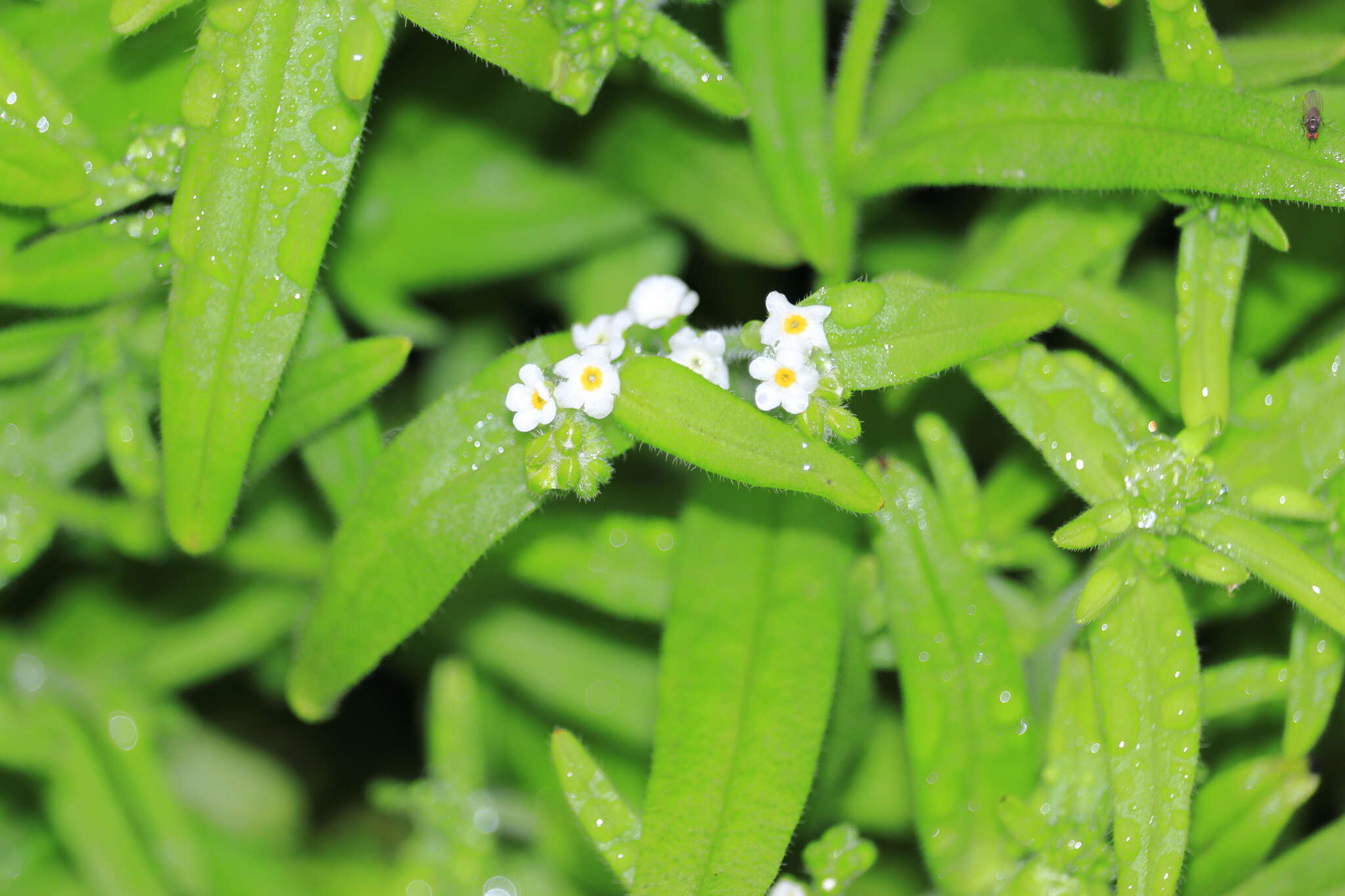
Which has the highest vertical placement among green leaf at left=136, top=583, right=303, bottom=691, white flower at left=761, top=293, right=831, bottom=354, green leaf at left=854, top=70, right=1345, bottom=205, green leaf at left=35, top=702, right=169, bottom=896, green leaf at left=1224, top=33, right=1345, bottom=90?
green leaf at left=1224, top=33, right=1345, bottom=90

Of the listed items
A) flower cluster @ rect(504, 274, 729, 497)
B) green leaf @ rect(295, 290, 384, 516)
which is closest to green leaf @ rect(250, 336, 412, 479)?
green leaf @ rect(295, 290, 384, 516)

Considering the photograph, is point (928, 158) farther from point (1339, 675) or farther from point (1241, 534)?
point (1339, 675)

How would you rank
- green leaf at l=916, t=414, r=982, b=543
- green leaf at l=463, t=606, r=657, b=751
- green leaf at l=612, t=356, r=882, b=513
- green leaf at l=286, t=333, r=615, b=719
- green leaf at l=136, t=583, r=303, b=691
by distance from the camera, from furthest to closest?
green leaf at l=136, t=583, r=303, b=691 → green leaf at l=463, t=606, r=657, b=751 → green leaf at l=916, t=414, r=982, b=543 → green leaf at l=286, t=333, r=615, b=719 → green leaf at l=612, t=356, r=882, b=513

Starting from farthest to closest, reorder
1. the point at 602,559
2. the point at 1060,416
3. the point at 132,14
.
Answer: the point at 602,559, the point at 1060,416, the point at 132,14

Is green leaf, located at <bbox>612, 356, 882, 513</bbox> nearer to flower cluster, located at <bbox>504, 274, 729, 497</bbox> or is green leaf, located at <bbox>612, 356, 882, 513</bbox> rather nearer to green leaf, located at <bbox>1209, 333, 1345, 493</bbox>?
flower cluster, located at <bbox>504, 274, 729, 497</bbox>

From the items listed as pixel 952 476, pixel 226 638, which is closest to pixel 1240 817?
A: pixel 952 476

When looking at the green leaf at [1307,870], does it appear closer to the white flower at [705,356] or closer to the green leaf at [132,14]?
the white flower at [705,356]

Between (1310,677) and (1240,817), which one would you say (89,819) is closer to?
(1240,817)
